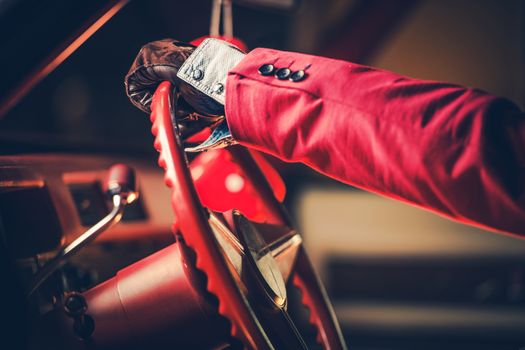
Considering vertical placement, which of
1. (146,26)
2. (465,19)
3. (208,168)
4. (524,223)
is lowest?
(524,223)

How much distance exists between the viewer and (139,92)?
0.55 meters

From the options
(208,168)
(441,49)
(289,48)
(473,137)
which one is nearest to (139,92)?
(208,168)

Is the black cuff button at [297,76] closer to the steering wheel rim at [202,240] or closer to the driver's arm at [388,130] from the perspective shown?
the driver's arm at [388,130]

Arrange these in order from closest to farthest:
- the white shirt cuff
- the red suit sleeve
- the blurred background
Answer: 1. the red suit sleeve
2. the white shirt cuff
3. the blurred background

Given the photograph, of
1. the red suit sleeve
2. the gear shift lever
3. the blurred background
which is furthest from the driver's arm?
the blurred background

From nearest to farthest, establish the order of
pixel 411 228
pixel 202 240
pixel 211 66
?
1. pixel 202 240
2. pixel 211 66
3. pixel 411 228

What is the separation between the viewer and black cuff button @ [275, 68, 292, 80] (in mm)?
456

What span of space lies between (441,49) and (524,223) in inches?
90.3

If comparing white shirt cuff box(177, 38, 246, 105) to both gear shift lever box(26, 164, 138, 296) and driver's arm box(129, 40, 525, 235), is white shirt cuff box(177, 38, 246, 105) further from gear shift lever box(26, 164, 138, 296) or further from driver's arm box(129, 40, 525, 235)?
gear shift lever box(26, 164, 138, 296)

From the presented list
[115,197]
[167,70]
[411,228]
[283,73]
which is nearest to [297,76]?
[283,73]

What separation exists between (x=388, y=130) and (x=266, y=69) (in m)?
0.13

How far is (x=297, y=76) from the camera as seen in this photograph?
0.45 m

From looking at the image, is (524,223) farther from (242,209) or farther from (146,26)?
(146,26)

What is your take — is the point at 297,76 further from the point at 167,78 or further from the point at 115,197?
the point at 115,197
